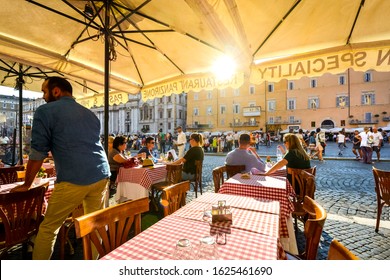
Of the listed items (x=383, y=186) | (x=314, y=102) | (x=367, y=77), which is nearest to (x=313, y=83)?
(x=314, y=102)

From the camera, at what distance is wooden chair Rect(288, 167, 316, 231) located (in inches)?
108

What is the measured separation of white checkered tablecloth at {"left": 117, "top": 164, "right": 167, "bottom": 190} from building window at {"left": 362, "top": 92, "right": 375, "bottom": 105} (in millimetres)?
39806

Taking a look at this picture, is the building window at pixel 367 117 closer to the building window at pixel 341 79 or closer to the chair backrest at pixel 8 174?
the building window at pixel 341 79

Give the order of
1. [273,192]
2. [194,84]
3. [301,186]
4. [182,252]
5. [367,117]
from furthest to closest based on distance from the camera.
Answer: [367,117] < [194,84] < [301,186] < [273,192] < [182,252]

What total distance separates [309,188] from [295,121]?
37.8 metres

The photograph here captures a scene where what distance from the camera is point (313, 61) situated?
120 inches

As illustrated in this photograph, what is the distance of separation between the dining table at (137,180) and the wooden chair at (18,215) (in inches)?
72.4

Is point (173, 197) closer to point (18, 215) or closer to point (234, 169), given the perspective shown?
point (18, 215)

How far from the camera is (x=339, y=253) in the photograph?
0.89 m

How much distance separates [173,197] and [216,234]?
2.83 ft
